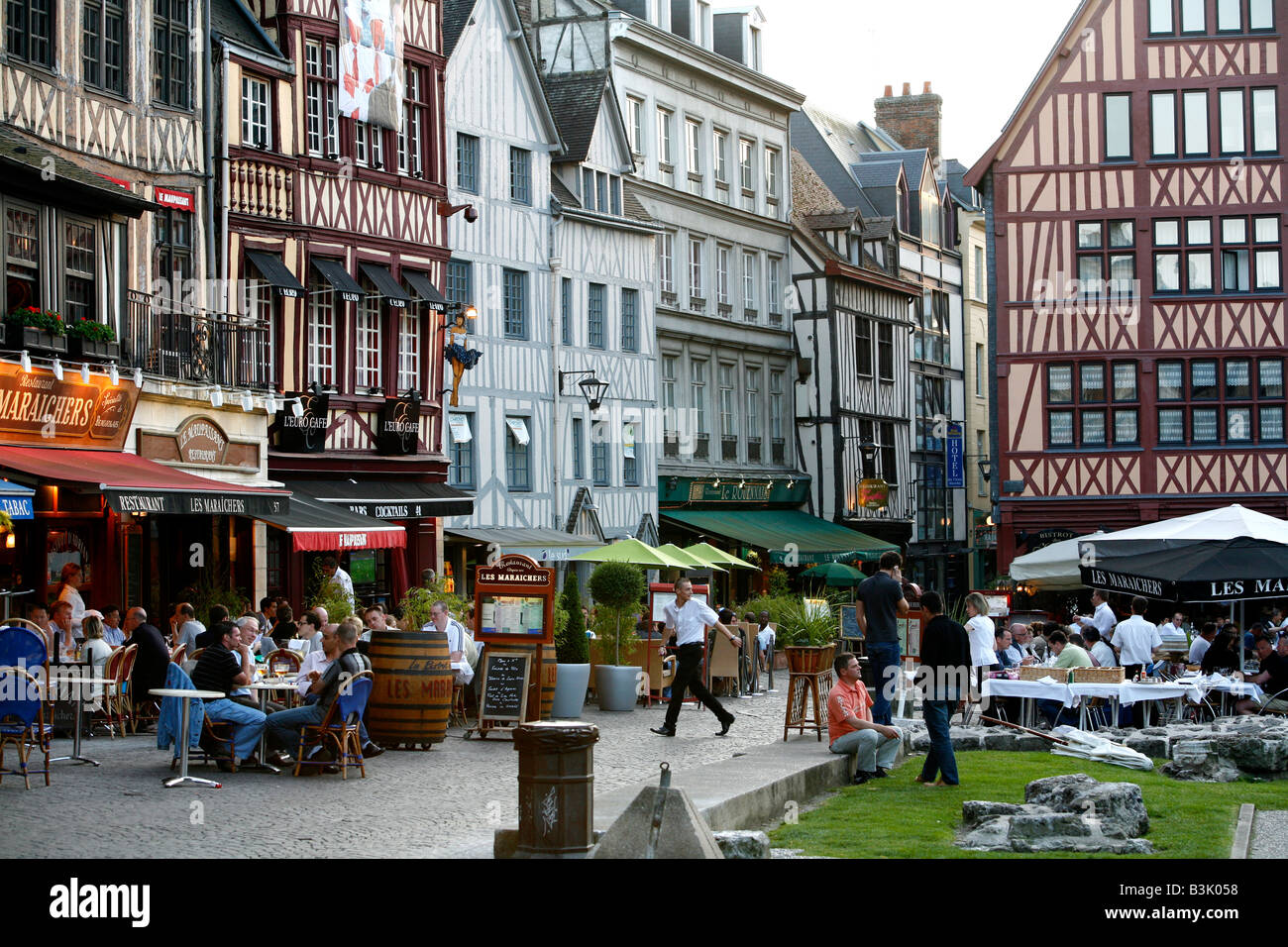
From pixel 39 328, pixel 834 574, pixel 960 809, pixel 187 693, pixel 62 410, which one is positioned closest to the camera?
pixel 187 693

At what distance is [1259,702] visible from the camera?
705 inches

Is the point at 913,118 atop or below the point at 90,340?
atop

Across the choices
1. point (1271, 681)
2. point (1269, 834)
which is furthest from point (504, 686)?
point (1271, 681)

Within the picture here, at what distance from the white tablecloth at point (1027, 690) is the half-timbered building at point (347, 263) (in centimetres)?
930

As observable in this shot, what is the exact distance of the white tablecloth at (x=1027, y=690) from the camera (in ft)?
56.3

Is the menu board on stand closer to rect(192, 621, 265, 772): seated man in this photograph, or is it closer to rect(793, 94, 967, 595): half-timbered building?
rect(192, 621, 265, 772): seated man

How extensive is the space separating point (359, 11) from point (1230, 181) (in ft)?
65.4

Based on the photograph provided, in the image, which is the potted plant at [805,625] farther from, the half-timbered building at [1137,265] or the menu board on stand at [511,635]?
the half-timbered building at [1137,265]

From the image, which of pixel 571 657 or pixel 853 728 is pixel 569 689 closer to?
pixel 571 657

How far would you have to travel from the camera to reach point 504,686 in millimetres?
16688

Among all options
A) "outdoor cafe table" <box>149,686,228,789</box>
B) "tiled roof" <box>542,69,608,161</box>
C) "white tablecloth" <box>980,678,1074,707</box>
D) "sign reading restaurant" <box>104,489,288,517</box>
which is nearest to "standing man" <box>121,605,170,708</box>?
"sign reading restaurant" <box>104,489,288,517</box>

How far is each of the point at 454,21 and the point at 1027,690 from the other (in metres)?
19.4

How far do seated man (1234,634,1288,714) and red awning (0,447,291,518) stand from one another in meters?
11.1

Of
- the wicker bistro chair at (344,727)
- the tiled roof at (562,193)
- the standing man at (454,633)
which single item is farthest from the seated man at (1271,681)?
the tiled roof at (562,193)
